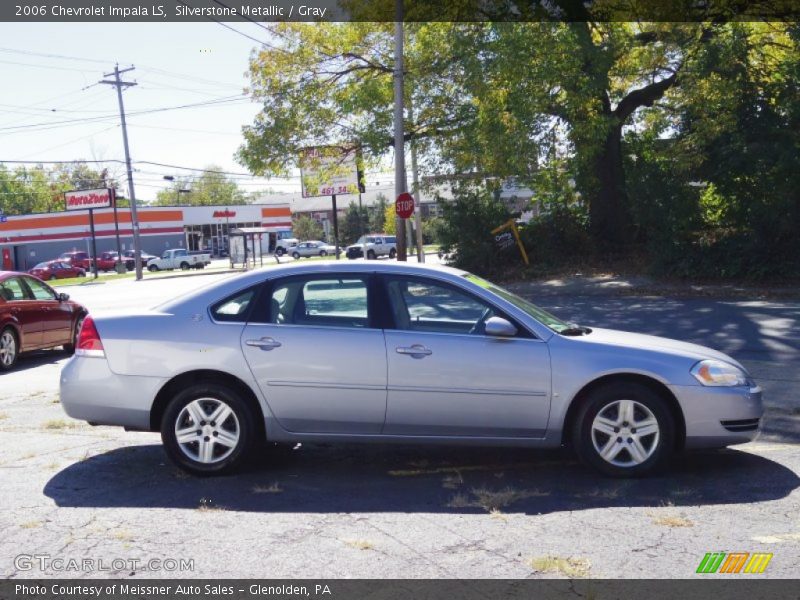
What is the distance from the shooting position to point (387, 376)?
589 centimetres

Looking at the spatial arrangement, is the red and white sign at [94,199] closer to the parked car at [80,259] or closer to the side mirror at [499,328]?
the parked car at [80,259]

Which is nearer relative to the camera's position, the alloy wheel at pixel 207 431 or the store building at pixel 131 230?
the alloy wheel at pixel 207 431

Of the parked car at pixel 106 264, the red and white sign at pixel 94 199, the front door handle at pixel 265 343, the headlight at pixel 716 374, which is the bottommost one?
the parked car at pixel 106 264

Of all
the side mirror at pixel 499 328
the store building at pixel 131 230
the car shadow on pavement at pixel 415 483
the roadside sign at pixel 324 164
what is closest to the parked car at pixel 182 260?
the store building at pixel 131 230

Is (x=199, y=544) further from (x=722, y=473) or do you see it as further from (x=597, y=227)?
(x=597, y=227)

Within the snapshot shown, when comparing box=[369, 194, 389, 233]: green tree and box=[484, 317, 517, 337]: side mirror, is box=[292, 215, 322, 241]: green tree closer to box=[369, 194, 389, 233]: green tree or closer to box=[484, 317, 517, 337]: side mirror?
box=[369, 194, 389, 233]: green tree

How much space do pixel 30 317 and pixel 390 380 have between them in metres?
9.18

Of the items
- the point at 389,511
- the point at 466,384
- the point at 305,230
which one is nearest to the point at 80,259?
the point at 305,230

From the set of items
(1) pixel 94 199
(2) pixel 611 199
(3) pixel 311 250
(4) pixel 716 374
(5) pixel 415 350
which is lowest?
(3) pixel 311 250

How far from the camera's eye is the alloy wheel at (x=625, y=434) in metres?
5.78

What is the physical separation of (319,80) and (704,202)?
42.9ft

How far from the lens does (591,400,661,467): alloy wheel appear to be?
5777 millimetres
